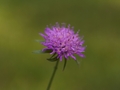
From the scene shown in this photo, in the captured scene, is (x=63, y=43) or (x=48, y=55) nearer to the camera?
(x=63, y=43)

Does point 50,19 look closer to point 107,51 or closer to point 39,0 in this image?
point 39,0

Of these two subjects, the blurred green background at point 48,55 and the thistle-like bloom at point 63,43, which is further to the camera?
the blurred green background at point 48,55

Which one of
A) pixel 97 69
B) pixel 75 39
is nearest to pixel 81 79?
pixel 97 69

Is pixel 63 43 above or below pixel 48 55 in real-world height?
below

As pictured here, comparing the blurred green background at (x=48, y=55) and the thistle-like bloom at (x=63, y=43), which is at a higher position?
the blurred green background at (x=48, y=55)
